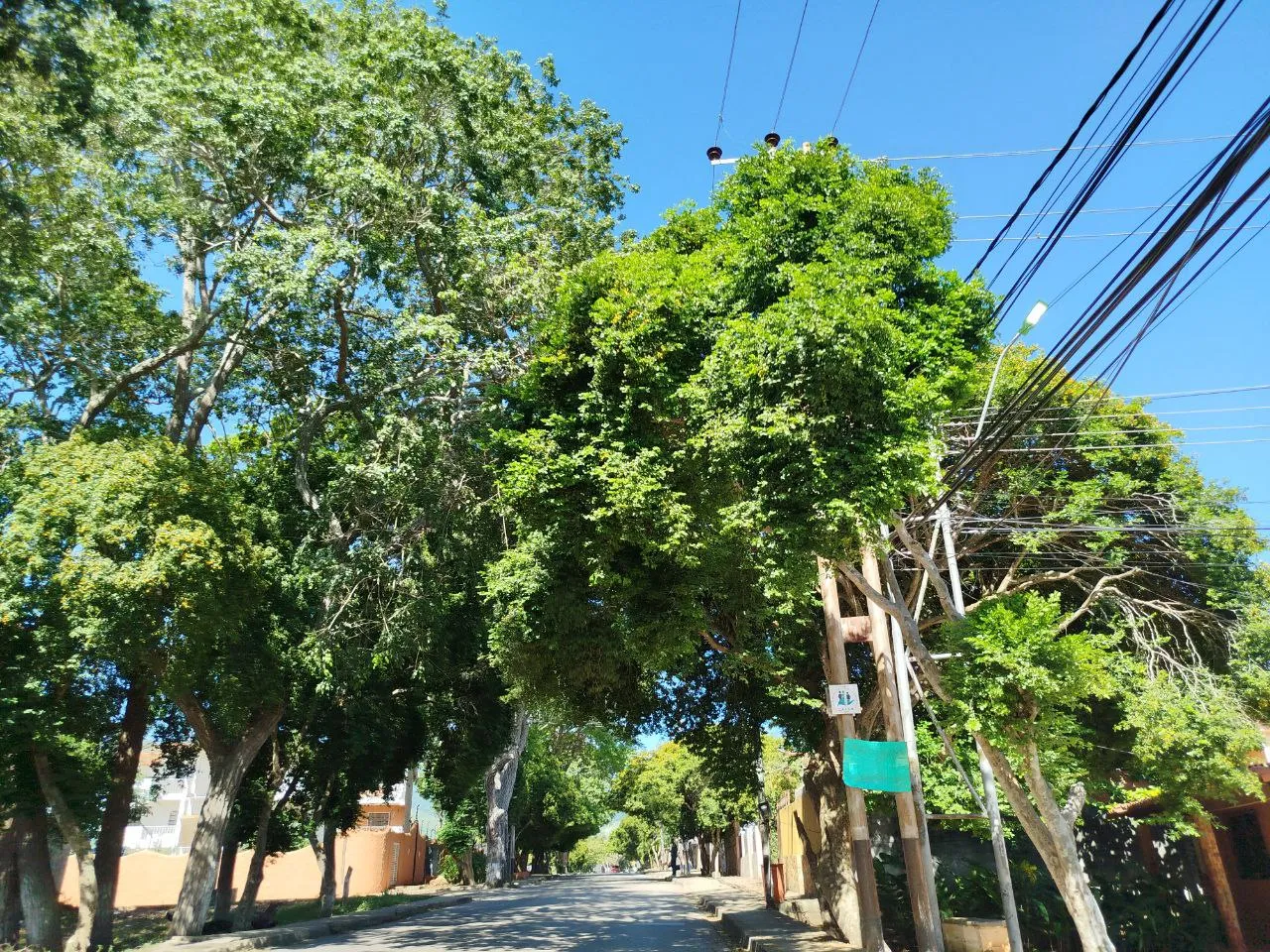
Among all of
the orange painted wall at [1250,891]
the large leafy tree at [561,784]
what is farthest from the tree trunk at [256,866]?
the orange painted wall at [1250,891]

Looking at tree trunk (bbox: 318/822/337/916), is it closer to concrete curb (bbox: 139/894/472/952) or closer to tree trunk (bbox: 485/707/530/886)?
concrete curb (bbox: 139/894/472/952)

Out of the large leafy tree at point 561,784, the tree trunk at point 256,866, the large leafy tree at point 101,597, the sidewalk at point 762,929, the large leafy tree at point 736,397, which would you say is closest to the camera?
the large leafy tree at point 736,397

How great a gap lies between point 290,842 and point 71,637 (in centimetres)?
1317

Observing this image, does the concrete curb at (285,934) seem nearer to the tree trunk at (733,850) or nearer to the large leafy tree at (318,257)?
the large leafy tree at (318,257)

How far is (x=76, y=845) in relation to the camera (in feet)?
43.0

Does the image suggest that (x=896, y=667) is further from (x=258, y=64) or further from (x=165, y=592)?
(x=258, y=64)

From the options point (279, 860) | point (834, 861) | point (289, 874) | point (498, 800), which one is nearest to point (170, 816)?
point (289, 874)

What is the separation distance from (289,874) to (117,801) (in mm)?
20887

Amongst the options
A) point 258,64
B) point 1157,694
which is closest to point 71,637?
point 258,64

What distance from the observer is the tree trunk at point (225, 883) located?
1770cm

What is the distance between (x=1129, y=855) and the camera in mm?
18109

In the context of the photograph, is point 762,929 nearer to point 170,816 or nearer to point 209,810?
point 209,810

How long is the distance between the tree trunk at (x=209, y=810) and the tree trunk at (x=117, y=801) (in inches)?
45.8

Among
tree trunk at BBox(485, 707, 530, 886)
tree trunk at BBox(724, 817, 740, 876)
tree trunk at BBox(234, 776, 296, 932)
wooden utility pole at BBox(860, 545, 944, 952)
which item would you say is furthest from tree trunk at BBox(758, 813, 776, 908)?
tree trunk at BBox(724, 817, 740, 876)
